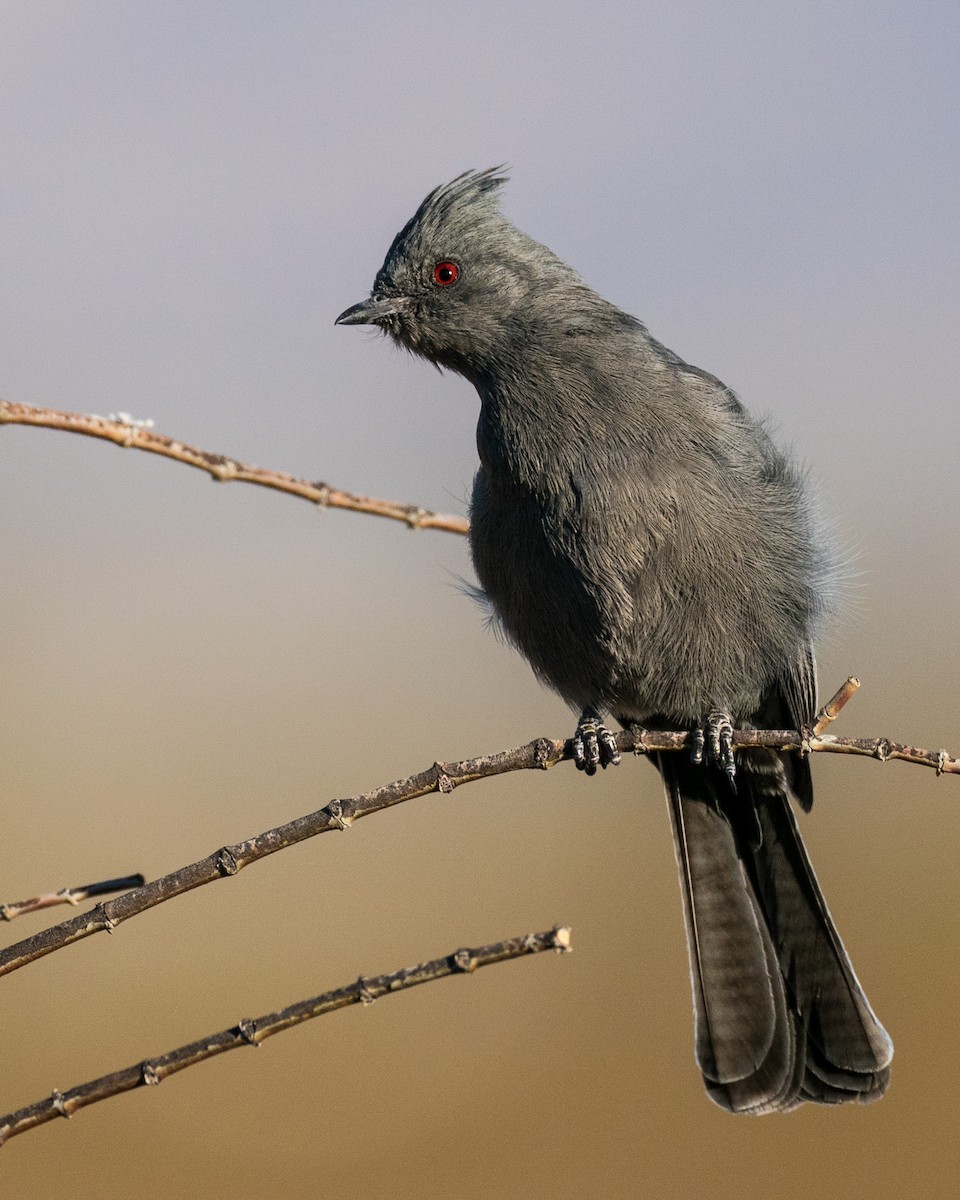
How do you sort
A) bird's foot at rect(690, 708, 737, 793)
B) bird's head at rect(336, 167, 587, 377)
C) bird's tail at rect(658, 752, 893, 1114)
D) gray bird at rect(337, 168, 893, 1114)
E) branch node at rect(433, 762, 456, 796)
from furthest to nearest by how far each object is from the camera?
bird's head at rect(336, 167, 587, 377)
bird's tail at rect(658, 752, 893, 1114)
bird's foot at rect(690, 708, 737, 793)
gray bird at rect(337, 168, 893, 1114)
branch node at rect(433, 762, 456, 796)

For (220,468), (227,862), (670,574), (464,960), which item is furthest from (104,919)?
(670,574)

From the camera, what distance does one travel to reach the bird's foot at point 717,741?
4.94 m

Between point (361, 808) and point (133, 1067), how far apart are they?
2.41 feet

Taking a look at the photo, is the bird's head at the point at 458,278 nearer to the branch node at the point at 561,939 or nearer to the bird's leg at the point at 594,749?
the bird's leg at the point at 594,749

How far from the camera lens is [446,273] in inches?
215

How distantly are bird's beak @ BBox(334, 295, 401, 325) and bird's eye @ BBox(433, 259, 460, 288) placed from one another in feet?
0.67

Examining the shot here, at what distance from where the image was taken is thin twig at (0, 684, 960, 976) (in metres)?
2.56

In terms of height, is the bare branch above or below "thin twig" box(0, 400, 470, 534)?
below

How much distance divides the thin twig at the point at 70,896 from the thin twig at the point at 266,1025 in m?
0.44

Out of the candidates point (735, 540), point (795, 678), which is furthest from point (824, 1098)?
point (735, 540)

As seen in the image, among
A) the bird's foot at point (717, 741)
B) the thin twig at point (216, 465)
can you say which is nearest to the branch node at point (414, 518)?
the thin twig at point (216, 465)

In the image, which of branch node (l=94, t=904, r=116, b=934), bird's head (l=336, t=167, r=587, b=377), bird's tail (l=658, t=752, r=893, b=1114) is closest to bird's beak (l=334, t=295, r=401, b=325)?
bird's head (l=336, t=167, r=587, b=377)

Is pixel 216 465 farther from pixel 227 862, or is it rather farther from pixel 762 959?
pixel 762 959

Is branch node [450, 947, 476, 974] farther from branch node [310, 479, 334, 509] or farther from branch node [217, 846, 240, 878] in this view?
branch node [310, 479, 334, 509]
